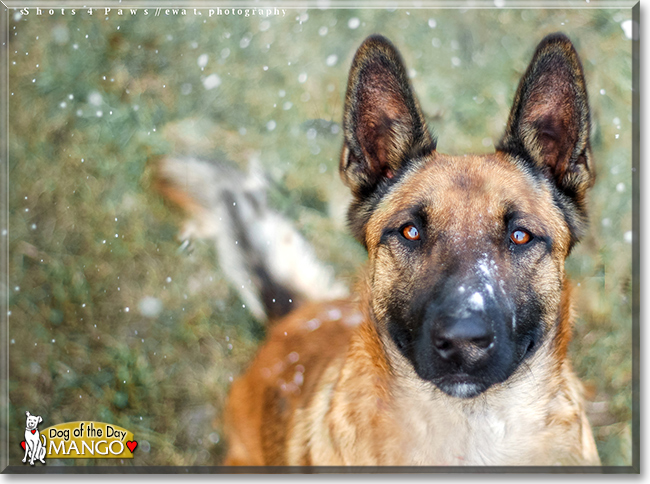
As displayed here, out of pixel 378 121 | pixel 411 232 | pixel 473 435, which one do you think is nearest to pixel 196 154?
pixel 378 121

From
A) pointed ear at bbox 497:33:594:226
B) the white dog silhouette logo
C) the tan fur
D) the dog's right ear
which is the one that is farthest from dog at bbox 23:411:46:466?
pointed ear at bbox 497:33:594:226

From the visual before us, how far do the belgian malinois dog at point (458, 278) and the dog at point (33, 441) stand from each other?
1442 millimetres

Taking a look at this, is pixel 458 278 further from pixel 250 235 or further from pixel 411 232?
pixel 250 235

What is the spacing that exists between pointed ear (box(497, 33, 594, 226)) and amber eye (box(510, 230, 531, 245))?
1.10ft

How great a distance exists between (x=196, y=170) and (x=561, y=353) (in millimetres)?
2126

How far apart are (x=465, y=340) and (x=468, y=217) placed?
50 cm

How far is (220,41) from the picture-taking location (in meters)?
2.84

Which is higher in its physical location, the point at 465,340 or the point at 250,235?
the point at 250,235

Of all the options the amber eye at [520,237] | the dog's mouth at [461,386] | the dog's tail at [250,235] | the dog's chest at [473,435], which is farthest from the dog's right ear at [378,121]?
the dog's chest at [473,435]

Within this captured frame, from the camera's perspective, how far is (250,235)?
9.76 ft

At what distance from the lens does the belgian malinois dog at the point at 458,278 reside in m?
1.99

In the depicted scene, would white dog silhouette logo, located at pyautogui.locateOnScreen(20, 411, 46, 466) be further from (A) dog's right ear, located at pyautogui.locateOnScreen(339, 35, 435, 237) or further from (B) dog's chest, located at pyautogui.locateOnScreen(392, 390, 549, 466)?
(A) dog's right ear, located at pyautogui.locateOnScreen(339, 35, 435, 237)

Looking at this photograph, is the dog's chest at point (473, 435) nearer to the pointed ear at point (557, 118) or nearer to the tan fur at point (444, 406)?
the tan fur at point (444, 406)

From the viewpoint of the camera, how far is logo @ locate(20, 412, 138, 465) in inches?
108
